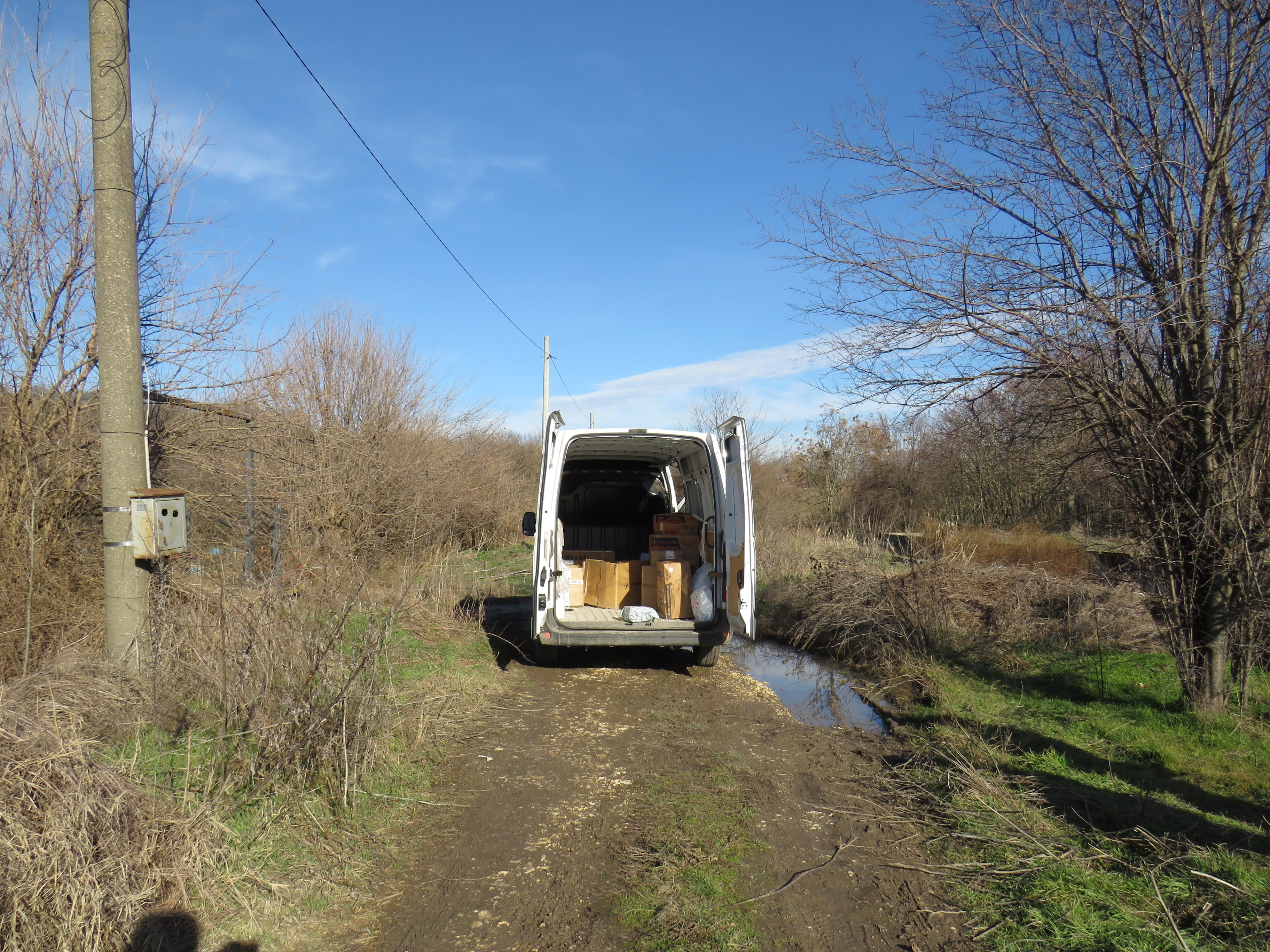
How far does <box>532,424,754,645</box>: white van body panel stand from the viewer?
23.2 ft

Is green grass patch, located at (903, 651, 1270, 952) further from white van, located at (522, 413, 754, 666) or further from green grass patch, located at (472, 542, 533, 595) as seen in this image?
green grass patch, located at (472, 542, 533, 595)

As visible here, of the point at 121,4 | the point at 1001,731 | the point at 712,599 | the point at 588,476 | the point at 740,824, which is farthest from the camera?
the point at 588,476

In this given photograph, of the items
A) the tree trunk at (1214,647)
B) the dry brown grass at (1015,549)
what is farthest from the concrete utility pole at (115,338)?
the dry brown grass at (1015,549)

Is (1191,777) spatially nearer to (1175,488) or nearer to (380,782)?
(1175,488)

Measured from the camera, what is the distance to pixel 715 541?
25.3 feet

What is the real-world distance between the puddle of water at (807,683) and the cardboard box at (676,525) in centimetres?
171

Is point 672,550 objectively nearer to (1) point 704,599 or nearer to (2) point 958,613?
(1) point 704,599

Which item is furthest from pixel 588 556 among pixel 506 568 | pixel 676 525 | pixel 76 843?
pixel 506 568

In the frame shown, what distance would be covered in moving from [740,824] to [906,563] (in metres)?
7.43

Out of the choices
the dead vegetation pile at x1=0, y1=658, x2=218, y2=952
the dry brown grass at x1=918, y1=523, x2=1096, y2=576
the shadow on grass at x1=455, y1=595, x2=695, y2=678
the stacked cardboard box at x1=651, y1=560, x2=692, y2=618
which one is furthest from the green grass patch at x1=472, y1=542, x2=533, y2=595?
the dead vegetation pile at x1=0, y1=658, x2=218, y2=952

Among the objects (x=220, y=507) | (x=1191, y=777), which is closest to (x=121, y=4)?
(x=220, y=507)

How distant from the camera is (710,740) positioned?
19.1 ft

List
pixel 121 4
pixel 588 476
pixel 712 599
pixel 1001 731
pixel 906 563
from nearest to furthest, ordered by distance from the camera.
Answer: pixel 121 4
pixel 1001 731
pixel 712 599
pixel 588 476
pixel 906 563

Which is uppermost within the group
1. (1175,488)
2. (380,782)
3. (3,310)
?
(3,310)
